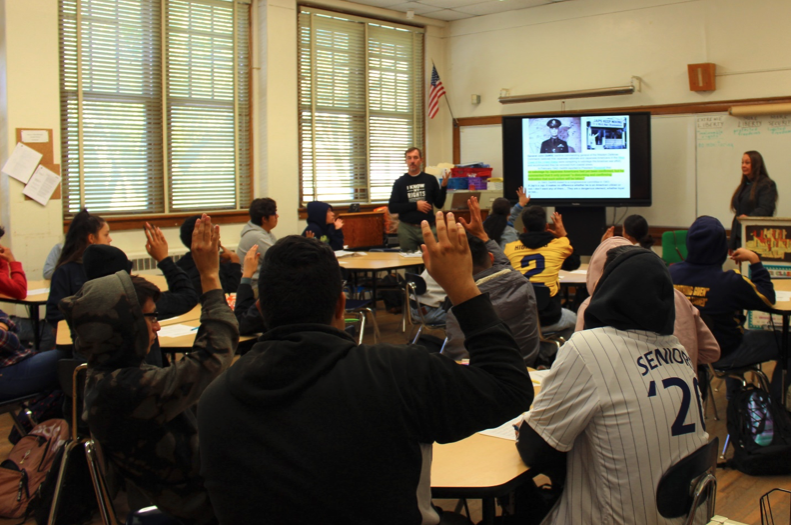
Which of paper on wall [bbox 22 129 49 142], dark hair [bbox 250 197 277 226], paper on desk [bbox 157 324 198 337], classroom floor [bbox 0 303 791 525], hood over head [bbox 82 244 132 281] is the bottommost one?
classroom floor [bbox 0 303 791 525]

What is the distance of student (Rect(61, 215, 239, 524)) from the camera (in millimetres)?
1743

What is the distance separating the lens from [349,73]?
8703 millimetres

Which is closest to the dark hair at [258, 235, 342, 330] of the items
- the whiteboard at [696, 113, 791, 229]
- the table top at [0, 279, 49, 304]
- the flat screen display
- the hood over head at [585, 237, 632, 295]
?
the hood over head at [585, 237, 632, 295]

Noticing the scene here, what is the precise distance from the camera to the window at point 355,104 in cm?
830

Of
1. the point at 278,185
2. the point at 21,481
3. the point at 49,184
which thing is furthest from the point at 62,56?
the point at 21,481

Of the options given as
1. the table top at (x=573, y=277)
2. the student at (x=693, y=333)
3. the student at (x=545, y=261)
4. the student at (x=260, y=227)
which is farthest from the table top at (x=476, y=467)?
the student at (x=260, y=227)

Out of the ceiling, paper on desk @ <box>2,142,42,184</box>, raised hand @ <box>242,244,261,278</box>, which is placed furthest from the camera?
the ceiling

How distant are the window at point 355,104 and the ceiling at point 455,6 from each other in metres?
0.35

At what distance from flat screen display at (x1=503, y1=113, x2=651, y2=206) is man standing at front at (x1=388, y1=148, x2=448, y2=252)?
1239 millimetres

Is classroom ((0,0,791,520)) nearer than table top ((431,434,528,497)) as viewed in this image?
No

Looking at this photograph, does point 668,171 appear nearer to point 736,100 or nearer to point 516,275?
point 736,100

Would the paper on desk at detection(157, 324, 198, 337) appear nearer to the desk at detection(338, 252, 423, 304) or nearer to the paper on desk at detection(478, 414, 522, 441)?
the paper on desk at detection(478, 414, 522, 441)

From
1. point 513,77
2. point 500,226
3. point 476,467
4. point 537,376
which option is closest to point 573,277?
point 500,226

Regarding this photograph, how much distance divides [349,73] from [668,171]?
4.10m
